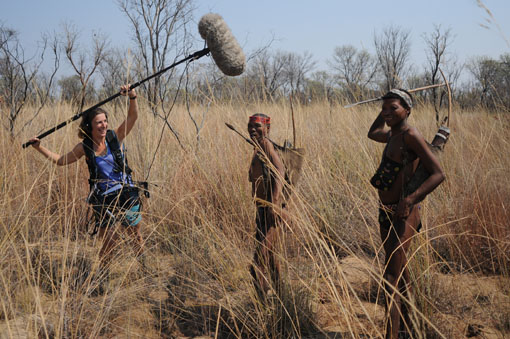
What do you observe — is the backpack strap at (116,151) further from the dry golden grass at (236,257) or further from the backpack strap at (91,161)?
the dry golden grass at (236,257)

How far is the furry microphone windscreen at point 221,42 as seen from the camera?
260 centimetres

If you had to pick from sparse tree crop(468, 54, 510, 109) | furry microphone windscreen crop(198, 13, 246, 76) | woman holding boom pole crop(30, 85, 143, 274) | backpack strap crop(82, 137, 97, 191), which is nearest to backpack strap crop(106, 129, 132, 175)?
woman holding boom pole crop(30, 85, 143, 274)

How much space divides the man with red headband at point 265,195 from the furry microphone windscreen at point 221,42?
1.36 ft

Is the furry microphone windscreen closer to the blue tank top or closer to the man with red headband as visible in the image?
the man with red headband

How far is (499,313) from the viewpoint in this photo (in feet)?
7.29

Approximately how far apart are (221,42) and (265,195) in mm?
1022

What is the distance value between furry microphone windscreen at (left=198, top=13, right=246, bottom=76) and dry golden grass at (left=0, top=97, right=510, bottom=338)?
3.00ft

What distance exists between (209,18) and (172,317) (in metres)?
1.88

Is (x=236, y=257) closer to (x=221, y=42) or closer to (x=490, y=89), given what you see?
(x=221, y=42)

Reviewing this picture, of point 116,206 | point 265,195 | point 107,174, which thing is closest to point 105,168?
point 107,174

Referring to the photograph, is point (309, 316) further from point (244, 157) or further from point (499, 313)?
point (244, 157)

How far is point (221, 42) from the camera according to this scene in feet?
8.54

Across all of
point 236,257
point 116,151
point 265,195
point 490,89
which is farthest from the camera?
point 490,89

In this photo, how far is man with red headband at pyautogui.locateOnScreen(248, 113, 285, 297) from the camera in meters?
2.39
